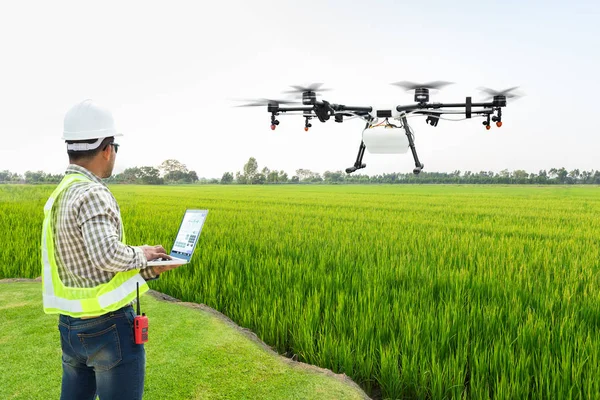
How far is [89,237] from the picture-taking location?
5.46ft

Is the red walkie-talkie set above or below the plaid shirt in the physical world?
below

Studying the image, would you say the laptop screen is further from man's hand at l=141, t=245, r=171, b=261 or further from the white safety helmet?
the white safety helmet

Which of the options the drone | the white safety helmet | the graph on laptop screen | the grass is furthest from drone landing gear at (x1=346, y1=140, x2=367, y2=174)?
the white safety helmet

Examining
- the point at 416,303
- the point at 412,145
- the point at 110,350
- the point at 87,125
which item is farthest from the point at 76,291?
the point at 412,145

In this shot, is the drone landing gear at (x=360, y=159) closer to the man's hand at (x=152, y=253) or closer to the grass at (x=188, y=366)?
the grass at (x=188, y=366)

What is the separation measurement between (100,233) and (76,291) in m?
0.31

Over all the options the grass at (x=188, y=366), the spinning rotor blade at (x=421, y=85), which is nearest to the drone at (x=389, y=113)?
the spinning rotor blade at (x=421, y=85)

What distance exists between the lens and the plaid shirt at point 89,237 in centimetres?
167

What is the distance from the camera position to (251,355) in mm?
3408

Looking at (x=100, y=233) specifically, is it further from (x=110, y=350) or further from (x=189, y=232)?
(x=189, y=232)

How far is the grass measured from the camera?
9.40 feet

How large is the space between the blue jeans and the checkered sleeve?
0.24 metres

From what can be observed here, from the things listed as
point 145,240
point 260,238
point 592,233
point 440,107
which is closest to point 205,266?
point 260,238

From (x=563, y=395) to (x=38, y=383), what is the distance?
3.30 metres
